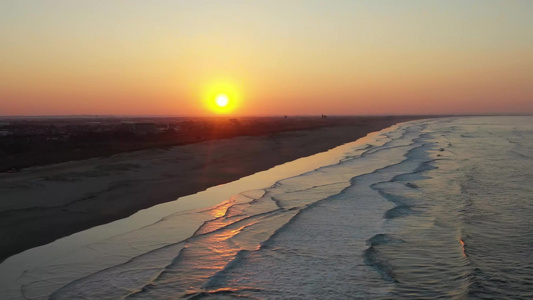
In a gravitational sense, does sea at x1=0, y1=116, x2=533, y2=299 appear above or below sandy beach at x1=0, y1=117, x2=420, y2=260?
below

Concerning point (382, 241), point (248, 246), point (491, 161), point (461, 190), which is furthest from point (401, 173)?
point (248, 246)

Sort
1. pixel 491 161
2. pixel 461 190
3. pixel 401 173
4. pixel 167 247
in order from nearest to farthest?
pixel 167 247 < pixel 461 190 < pixel 401 173 < pixel 491 161

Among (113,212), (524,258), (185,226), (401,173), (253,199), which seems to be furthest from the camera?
(401,173)

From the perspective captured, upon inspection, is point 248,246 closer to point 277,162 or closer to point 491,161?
point 277,162

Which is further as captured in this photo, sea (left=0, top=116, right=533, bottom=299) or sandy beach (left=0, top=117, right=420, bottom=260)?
sandy beach (left=0, top=117, right=420, bottom=260)
